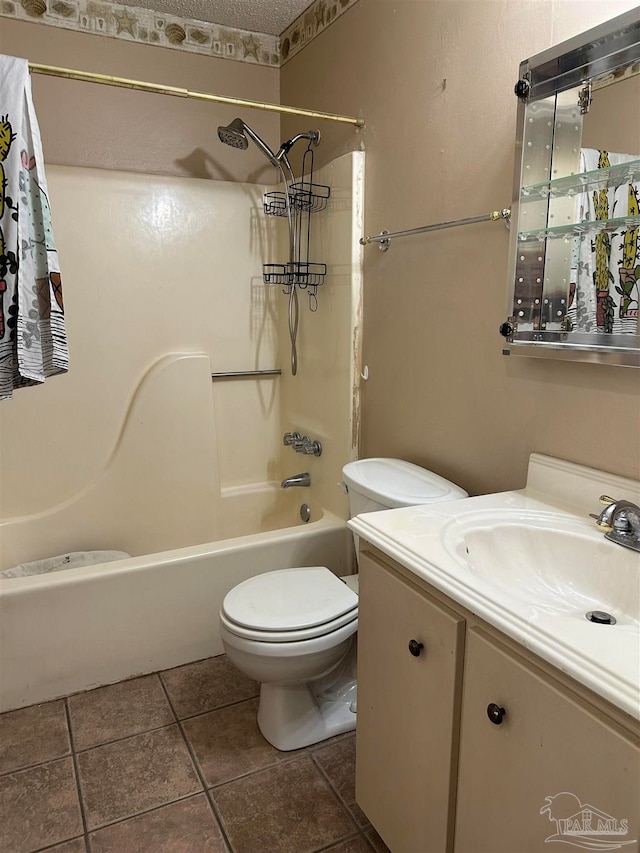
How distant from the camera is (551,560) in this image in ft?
4.07

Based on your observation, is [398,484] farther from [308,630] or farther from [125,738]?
[125,738]

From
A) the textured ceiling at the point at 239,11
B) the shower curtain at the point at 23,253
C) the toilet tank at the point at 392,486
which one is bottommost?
the toilet tank at the point at 392,486

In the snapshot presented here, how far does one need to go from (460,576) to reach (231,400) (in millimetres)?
2008

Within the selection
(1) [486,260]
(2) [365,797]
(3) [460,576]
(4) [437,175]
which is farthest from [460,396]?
(2) [365,797]

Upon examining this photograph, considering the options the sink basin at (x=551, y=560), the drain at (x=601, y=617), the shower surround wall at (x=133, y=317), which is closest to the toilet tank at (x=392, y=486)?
the sink basin at (x=551, y=560)

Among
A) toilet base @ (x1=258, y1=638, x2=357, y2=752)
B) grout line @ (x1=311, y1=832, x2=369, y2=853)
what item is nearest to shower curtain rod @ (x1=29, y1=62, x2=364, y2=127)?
toilet base @ (x1=258, y1=638, x2=357, y2=752)

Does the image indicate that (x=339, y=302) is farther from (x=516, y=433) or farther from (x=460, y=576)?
(x=460, y=576)

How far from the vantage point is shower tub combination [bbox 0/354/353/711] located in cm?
195

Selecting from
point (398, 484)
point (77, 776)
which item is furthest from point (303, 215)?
point (77, 776)

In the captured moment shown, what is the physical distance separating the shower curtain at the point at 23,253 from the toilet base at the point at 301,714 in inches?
45.3

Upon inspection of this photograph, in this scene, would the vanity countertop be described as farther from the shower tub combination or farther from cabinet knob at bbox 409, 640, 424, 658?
the shower tub combination

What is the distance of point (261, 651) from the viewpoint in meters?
1.62

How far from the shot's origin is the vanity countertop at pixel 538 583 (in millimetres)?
787

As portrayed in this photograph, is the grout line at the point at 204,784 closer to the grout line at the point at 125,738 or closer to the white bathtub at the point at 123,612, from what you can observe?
the grout line at the point at 125,738
